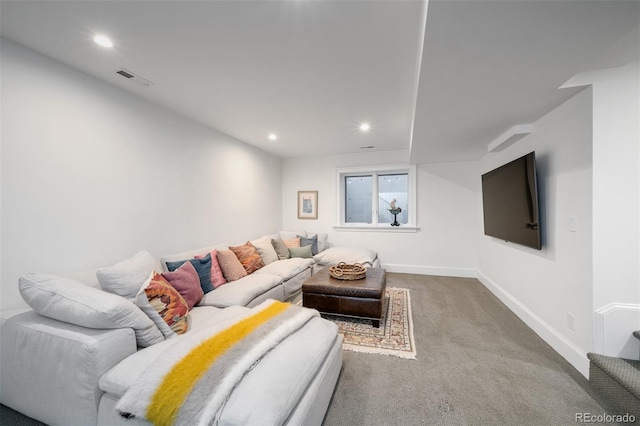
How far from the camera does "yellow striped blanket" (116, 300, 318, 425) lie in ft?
3.52

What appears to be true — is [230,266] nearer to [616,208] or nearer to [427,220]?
[616,208]

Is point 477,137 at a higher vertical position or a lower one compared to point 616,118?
higher

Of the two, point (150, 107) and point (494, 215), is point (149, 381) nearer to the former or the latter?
point (150, 107)

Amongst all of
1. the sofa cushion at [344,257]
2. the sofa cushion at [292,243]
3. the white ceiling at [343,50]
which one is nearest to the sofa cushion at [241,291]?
the sofa cushion at [344,257]

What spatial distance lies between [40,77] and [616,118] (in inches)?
173

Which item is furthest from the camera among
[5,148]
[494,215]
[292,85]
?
[494,215]

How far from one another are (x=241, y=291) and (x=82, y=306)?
1330 millimetres

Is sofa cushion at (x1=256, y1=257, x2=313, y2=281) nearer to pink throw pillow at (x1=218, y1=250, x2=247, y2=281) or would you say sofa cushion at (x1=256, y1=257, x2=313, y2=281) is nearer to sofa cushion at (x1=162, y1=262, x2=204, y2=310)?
pink throw pillow at (x1=218, y1=250, x2=247, y2=281)

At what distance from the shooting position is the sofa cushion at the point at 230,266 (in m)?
3.09

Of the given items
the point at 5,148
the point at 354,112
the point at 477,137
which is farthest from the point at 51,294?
the point at 477,137

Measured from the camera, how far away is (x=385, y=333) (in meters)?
2.65

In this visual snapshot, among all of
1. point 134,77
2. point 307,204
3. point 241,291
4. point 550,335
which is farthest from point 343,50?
point 307,204

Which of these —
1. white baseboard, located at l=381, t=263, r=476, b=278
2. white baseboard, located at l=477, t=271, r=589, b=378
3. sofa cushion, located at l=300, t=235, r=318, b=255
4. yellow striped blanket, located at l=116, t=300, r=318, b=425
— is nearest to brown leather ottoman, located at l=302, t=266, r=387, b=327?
yellow striped blanket, located at l=116, t=300, r=318, b=425

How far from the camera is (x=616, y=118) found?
6.06 ft
